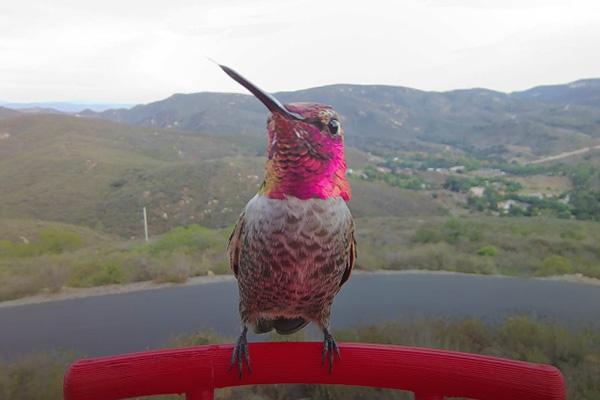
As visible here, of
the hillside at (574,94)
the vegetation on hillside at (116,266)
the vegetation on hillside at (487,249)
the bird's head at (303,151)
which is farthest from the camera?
the hillside at (574,94)

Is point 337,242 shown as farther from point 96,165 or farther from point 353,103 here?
point 353,103

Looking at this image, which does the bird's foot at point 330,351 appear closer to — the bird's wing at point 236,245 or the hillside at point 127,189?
the bird's wing at point 236,245

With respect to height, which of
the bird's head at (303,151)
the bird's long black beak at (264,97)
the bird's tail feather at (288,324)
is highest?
the bird's long black beak at (264,97)

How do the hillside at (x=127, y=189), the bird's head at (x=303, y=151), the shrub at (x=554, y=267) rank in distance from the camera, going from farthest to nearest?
1. the hillside at (x=127, y=189)
2. the shrub at (x=554, y=267)
3. the bird's head at (x=303, y=151)

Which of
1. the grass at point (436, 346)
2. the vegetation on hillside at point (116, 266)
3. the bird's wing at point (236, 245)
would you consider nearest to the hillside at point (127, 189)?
the vegetation on hillside at point (116, 266)

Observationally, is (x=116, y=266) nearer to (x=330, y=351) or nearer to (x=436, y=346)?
(x=436, y=346)

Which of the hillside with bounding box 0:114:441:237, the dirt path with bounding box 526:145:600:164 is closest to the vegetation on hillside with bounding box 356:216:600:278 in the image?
the hillside with bounding box 0:114:441:237
